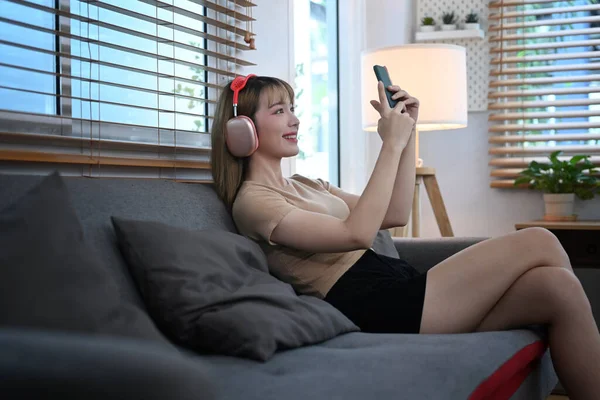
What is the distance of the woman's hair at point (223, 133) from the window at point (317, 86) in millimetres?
1612

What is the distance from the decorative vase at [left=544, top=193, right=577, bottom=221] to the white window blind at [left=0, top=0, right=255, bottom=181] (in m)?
1.83

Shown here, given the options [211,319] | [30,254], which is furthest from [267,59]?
[30,254]

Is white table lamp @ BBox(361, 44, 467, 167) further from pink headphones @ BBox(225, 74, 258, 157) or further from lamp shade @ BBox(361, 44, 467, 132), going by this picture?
pink headphones @ BBox(225, 74, 258, 157)

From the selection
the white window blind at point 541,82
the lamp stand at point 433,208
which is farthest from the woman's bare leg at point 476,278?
the white window blind at point 541,82

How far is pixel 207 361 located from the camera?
4.64 feet

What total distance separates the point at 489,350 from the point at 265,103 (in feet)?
3.04

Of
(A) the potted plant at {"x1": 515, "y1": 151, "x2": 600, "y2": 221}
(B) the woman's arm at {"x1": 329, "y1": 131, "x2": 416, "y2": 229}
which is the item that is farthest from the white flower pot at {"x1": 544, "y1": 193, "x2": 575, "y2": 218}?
(B) the woman's arm at {"x1": 329, "y1": 131, "x2": 416, "y2": 229}

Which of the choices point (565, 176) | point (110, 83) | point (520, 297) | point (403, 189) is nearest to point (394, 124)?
point (403, 189)

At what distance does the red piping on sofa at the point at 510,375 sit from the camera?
4.73 ft

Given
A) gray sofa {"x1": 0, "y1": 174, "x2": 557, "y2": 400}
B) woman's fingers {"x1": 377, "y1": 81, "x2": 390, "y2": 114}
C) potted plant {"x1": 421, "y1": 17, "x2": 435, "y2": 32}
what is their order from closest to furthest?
1. gray sofa {"x1": 0, "y1": 174, "x2": 557, "y2": 400}
2. woman's fingers {"x1": 377, "y1": 81, "x2": 390, "y2": 114}
3. potted plant {"x1": 421, "y1": 17, "x2": 435, "y2": 32}

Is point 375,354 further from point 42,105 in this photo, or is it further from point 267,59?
point 267,59

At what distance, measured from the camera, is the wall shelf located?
4016mm

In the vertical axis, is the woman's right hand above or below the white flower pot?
above

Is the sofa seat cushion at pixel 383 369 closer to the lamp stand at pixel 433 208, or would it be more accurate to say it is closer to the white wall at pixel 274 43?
the white wall at pixel 274 43
